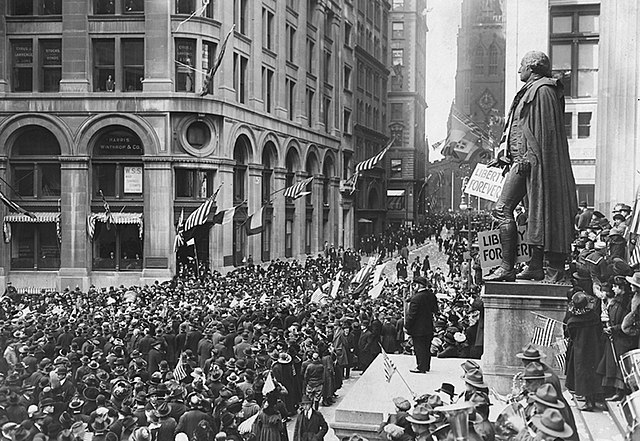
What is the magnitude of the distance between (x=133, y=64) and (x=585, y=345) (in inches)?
1382

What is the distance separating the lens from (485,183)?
20.2m

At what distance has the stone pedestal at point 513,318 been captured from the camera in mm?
9844

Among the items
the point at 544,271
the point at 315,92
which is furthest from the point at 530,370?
the point at 315,92

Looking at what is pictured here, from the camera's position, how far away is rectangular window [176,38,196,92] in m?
40.0

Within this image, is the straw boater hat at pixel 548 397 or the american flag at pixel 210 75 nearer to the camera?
the straw boater hat at pixel 548 397

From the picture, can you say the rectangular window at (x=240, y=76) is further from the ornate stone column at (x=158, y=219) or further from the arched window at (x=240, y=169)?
the ornate stone column at (x=158, y=219)

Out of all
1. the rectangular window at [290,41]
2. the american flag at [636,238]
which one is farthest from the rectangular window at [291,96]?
the american flag at [636,238]

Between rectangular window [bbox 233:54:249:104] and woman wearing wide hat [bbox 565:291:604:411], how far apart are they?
36.6 meters

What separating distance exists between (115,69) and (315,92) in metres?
24.1

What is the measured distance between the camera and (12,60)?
133 ft

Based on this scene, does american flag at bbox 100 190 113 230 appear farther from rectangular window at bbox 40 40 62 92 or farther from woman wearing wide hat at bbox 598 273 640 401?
woman wearing wide hat at bbox 598 273 640 401

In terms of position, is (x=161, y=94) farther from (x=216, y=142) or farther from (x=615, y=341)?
(x=615, y=341)

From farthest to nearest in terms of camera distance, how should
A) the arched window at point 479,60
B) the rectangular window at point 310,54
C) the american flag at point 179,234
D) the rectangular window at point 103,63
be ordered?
the arched window at point 479,60 < the rectangular window at point 310,54 < the rectangular window at point 103,63 < the american flag at point 179,234

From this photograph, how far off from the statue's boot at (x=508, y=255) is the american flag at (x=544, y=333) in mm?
767
